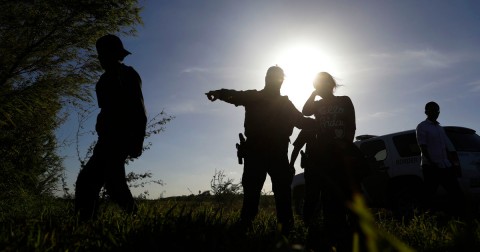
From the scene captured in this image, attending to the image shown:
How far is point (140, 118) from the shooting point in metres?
3.64

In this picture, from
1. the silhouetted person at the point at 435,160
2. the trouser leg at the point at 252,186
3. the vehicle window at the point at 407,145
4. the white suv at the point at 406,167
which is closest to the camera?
the trouser leg at the point at 252,186

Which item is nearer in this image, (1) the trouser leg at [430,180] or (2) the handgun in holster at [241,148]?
(2) the handgun in holster at [241,148]

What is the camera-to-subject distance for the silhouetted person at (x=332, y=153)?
134 inches

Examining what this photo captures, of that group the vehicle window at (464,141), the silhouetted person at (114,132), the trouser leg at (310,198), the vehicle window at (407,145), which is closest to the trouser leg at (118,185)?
the silhouetted person at (114,132)

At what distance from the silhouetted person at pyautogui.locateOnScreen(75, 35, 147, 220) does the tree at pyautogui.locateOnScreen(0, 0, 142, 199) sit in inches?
226

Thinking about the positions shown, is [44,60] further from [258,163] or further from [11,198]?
[258,163]

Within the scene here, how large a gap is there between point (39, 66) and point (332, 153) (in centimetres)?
817

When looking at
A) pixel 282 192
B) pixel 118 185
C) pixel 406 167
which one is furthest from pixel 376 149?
pixel 118 185

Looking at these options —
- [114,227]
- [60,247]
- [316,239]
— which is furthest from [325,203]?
[60,247]

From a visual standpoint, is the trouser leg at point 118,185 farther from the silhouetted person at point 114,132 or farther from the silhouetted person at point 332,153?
the silhouetted person at point 332,153

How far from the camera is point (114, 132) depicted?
3535mm

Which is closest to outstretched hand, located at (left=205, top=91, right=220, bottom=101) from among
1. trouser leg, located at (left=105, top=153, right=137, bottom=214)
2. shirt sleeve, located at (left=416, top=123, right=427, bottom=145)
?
trouser leg, located at (left=105, top=153, right=137, bottom=214)

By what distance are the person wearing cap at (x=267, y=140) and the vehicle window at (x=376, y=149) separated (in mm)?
3847

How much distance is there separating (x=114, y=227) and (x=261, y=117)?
1991 millimetres
